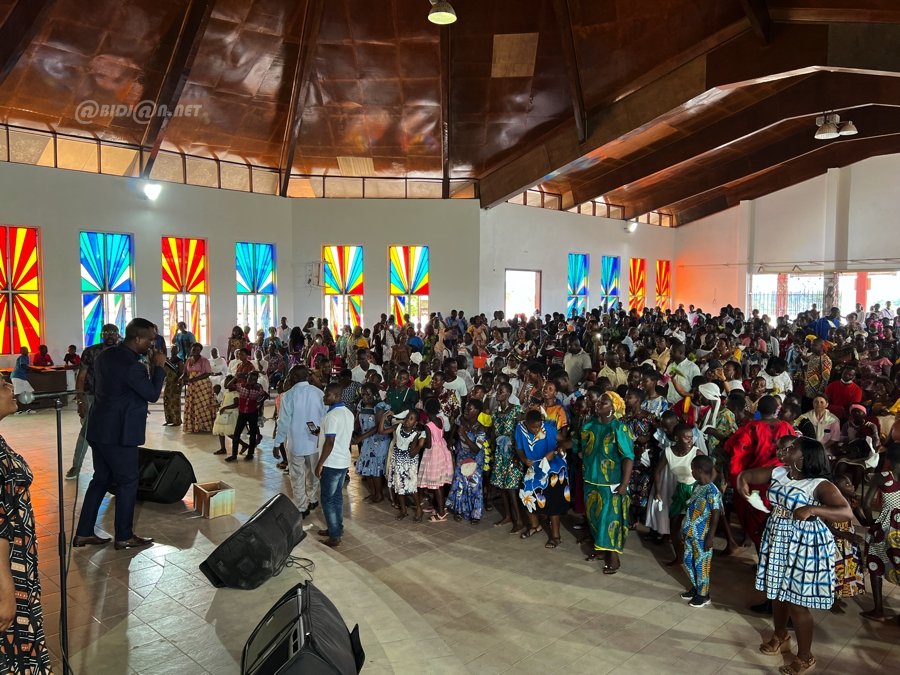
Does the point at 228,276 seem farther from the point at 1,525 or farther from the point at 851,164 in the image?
the point at 851,164

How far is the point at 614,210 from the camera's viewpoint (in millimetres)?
22750

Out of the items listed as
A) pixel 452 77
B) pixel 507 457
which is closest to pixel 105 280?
pixel 452 77

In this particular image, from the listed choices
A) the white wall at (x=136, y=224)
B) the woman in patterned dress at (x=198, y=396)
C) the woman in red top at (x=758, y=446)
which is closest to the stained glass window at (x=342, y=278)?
the white wall at (x=136, y=224)

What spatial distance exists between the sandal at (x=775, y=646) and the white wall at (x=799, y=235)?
18.2 metres

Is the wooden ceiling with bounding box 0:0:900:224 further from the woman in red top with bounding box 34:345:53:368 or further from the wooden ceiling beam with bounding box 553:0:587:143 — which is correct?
the woman in red top with bounding box 34:345:53:368

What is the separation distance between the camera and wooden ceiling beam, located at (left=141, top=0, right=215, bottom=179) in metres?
11.4

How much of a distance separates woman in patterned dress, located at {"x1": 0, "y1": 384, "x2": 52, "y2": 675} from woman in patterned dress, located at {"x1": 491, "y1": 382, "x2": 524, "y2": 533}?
4021mm

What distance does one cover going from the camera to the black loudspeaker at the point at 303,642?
260cm

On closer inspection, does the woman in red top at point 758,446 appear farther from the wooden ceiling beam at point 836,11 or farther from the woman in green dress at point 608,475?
the wooden ceiling beam at point 836,11

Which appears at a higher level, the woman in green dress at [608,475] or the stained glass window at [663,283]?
the stained glass window at [663,283]

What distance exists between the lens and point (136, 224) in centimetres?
1424

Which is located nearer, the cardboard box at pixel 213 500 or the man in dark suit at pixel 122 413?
the man in dark suit at pixel 122 413

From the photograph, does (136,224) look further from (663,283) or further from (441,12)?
(663,283)

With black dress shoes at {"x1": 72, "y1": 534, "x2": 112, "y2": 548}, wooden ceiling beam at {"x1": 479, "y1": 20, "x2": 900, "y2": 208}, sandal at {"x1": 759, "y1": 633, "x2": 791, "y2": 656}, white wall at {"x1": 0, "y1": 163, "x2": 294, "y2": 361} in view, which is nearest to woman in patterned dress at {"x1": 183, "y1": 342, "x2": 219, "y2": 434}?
black dress shoes at {"x1": 72, "y1": 534, "x2": 112, "y2": 548}
